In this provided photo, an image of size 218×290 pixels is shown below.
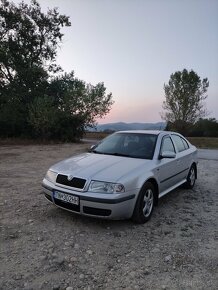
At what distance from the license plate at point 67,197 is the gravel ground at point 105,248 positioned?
1.33ft

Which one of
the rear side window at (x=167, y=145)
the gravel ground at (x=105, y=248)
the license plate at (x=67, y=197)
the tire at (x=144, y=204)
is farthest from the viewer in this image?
the rear side window at (x=167, y=145)

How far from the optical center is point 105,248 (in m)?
3.84

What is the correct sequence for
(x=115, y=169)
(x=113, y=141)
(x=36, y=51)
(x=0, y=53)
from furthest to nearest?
(x=36, y=51)
(x=0, y=53)
(x=113, y=141)
(x=115, y=169)

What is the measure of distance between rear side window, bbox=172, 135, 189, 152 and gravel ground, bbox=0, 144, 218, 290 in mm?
1274

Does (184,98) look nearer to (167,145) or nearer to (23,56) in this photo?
(23,56)

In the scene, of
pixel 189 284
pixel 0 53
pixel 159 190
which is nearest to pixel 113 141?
pixel 159 190

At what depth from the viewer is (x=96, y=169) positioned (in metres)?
4.57

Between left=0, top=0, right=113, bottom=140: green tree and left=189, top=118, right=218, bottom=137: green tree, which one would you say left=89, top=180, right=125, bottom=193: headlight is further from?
left=189, top=118, right=218, bottom=137: green tree

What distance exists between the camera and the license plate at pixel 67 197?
4.29 meters

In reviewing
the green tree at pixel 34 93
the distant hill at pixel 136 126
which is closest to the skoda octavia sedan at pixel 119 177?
the distant hill at pixel 136 126

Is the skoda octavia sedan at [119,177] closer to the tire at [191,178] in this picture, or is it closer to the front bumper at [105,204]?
the front bumper at [105,204]

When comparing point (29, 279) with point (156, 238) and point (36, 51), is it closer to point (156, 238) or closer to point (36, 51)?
point (156, 238)

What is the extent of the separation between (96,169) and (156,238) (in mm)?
1316

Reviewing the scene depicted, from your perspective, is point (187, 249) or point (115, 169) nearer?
point (187, 249)
